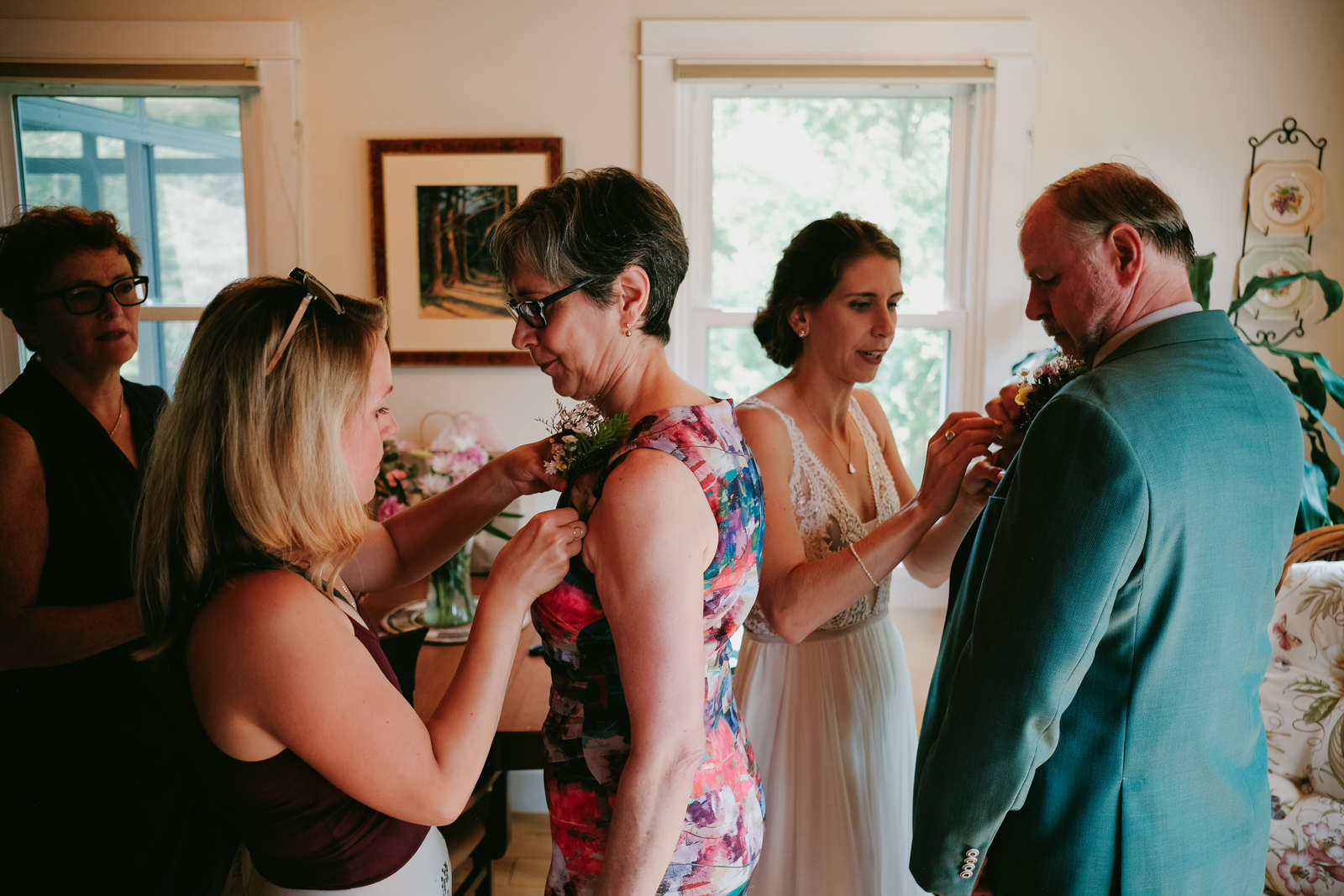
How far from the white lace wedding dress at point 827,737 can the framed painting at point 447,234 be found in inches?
Answer: 61.8

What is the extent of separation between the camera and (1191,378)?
1.05 m

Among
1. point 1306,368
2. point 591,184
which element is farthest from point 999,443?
point 1306,368

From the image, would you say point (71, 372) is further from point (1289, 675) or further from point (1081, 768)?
point (1289, 675)

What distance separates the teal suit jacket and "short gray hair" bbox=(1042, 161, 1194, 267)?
0.14 m

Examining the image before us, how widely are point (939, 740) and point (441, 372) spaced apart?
2405mm

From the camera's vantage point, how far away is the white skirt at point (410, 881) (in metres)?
1.05

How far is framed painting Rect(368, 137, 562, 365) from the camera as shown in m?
2.94

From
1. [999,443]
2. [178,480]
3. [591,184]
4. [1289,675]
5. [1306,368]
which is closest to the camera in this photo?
[178,480]

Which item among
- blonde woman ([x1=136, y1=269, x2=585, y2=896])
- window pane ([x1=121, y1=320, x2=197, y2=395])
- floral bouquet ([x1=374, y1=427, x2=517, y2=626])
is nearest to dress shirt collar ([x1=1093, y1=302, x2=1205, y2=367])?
blonde woman ([x1=136, y1=269, x2=585, y2=896])

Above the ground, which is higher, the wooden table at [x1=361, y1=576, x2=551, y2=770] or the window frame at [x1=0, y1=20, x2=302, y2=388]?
the window frame at [x1=0, y1=20, x2=302, y2=388]

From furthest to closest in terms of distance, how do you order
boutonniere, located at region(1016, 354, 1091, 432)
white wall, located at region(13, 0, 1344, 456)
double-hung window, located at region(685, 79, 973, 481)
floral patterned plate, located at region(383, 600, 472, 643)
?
1. double-hung window, located at region(685, 79, 973, 481)
2. white wall, located at region(13, 0, 1344, 456)
3. floral patterned plate, located at region(383, 600, 472, 643)
4. boutonniere, located at region(1016, 354, 1091, 432)

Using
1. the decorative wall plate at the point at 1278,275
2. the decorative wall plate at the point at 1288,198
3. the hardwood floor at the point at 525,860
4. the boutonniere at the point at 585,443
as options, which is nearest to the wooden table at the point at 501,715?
the hardwood floor at the point at 525,860

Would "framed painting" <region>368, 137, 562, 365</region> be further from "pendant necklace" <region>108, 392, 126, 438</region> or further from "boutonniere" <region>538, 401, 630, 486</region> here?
"boutonniere" <region>538, 401, 630, 486</region>

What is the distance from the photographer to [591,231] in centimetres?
108
